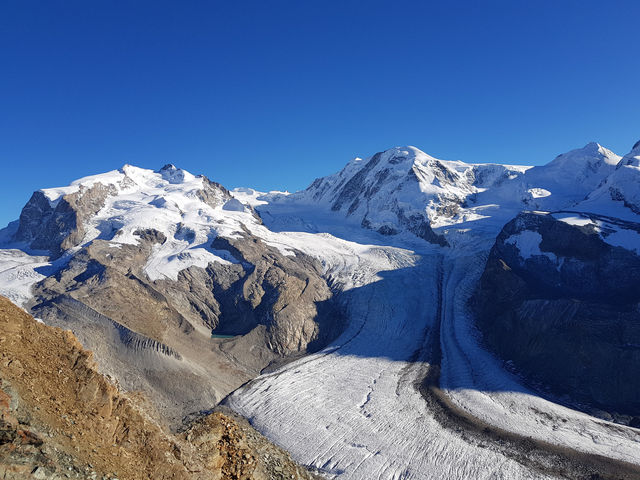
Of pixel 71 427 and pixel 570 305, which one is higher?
pixel 71 427

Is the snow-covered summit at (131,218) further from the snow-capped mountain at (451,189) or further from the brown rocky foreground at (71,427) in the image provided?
the brown rocky foreground at (71,427)

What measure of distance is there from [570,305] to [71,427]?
49051 millimetres

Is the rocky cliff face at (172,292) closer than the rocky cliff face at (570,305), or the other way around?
the rocky cliff face at (570,305)

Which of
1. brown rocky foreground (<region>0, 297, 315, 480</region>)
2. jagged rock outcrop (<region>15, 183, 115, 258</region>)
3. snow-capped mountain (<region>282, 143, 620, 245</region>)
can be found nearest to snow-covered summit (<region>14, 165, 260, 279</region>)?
jagged rock outcrop (<region>15, 183, 115, 258</region>)

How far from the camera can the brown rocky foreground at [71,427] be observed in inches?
380

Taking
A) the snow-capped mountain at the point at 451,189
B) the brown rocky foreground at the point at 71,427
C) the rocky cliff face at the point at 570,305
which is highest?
the snow-capped mountain at the point at 451,189

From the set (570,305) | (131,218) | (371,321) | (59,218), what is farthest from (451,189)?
(59,218)

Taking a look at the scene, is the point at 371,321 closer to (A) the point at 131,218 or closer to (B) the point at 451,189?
(A) the point at 131,218

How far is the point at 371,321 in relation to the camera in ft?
187

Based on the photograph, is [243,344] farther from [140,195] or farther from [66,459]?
[140,195]

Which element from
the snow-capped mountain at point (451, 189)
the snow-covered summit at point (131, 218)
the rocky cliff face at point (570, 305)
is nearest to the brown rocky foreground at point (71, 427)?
the rocky cliff face at point (570, 305)

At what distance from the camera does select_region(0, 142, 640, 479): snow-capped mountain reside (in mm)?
30250

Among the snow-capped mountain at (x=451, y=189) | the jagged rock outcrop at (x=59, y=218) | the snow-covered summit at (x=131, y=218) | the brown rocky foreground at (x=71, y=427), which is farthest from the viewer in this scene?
the snow-capped mountain at (x=451, y=189)

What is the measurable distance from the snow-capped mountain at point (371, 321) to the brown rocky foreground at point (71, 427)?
16300mm
